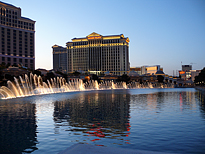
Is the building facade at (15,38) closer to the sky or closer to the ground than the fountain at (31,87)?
closer to the sky

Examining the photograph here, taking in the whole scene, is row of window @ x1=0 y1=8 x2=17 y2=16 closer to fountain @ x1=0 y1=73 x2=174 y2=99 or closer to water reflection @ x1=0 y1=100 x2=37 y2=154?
fountain @ x1=0 y1=73 x2=174 y2=99

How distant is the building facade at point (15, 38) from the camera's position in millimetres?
162500

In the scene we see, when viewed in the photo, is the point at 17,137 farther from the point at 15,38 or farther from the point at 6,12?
the point at 6,12

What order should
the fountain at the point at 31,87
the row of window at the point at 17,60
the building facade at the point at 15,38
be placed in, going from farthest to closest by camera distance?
the building facade at the point at 15,38 < the row of window at the point at 17,60 < the fountain at the point at 31,87

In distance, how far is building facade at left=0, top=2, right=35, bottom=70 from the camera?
162m

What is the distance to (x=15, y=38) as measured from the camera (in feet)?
561

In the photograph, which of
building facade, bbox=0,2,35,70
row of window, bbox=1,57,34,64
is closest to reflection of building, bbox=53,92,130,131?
building facade, bbox=0,2,35,70

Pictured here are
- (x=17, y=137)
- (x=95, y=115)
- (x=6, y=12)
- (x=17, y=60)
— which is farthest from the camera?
(x=17, y=60)

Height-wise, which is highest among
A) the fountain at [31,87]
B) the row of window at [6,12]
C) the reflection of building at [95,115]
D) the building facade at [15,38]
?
the row of window at [6,12]

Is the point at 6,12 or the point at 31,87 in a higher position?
the point at 6,12

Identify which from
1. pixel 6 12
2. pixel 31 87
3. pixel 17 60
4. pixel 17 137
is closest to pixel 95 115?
pixel 17 137

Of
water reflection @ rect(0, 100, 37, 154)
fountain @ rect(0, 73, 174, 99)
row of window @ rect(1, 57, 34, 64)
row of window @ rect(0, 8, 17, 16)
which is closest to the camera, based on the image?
water reflection @ rect(0, 100, 37, 154)

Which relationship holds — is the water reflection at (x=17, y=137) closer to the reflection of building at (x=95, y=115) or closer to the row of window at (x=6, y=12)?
the reflection of building at (x=95, y=115)

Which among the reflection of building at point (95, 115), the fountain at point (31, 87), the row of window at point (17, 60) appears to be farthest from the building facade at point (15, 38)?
the reflection of building at point (95, 115)
